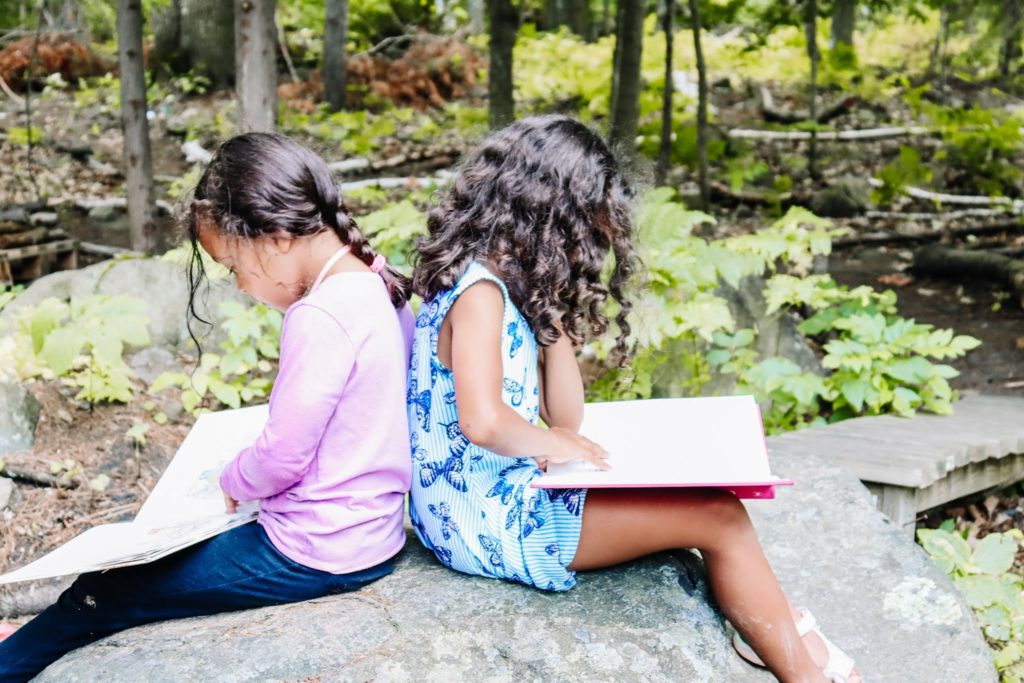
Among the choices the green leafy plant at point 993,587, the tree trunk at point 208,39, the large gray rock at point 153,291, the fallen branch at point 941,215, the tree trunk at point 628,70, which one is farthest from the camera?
the tree trunk at point 208,39

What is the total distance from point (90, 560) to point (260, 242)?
30.0 inches

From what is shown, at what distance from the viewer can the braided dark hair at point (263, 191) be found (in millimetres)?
1985

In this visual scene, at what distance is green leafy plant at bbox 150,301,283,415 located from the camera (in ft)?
13.9

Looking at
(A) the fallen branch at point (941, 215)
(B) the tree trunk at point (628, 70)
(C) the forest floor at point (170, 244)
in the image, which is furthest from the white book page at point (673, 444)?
(A) the fallen branch at point (941, 215)

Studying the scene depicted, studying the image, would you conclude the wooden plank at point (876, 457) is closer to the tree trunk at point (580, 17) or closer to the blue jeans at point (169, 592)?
the blue jeans at point (169, 592)

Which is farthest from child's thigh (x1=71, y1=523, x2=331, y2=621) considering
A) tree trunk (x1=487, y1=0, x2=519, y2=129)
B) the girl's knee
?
tree trunk (x1=487, y1=0, x2=519, y2=129)

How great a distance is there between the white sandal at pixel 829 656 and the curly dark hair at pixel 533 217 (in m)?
0.86

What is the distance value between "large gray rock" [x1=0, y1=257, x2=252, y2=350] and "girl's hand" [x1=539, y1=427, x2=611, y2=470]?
311 cm

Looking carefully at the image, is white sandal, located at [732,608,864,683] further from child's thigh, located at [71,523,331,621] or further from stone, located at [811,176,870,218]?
stone, located at [811,176,870,218]

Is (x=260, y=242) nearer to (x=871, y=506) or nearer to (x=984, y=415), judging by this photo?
(x=871, y=506)

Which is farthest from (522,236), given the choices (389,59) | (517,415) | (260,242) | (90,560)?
(389,59)

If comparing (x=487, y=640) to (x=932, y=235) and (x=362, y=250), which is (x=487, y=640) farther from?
(x=932, y=235)

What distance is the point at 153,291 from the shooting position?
497 cm

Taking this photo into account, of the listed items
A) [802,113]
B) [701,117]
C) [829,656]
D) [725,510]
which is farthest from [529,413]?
[802,113]
